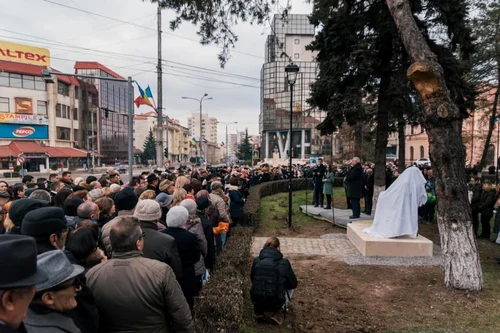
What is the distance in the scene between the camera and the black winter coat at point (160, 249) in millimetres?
3154

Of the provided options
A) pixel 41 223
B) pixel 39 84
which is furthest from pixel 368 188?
pixel 39 84

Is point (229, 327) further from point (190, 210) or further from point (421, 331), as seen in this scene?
point (421, 331)

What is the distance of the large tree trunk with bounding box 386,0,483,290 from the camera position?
5.82 metres

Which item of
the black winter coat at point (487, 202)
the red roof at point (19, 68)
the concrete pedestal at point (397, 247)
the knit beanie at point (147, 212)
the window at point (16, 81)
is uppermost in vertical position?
the red roof at point (19, 68)

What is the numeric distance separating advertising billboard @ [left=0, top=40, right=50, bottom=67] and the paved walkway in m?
50.4

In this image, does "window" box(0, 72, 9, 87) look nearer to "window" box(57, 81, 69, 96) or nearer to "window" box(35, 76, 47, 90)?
"window" box(35, 76, 47, 90)

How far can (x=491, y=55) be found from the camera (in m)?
14.7

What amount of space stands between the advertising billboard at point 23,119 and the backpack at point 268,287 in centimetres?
5329

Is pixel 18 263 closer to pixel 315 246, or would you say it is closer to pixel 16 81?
pixel 315 246

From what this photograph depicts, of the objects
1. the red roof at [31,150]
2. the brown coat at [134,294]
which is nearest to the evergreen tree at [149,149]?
the red roof at [31,150]

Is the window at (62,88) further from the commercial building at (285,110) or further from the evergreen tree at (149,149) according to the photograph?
the commercial building at (285,110)

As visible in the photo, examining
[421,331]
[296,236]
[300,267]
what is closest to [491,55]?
[296,236]

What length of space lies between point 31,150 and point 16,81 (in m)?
9.69

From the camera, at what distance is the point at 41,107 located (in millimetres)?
50969
